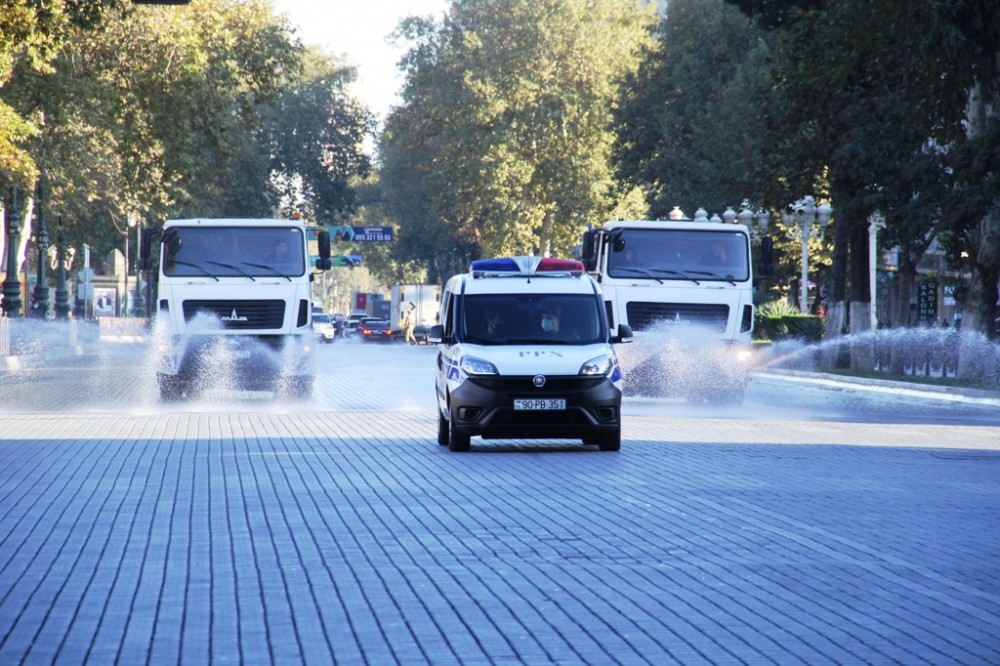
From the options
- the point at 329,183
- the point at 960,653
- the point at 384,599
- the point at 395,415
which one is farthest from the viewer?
the point at 329,183

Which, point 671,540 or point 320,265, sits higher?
point 320,265

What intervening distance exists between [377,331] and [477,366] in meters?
80.1

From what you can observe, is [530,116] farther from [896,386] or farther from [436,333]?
[436,333]

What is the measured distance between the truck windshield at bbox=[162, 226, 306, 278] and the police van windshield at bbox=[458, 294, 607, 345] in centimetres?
940

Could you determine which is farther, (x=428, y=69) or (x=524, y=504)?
(x=428, y=69)

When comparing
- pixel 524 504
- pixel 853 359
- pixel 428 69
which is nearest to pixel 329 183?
pixel 428 69

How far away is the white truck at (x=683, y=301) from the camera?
29047 mm

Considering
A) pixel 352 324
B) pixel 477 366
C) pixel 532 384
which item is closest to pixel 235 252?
pixel 477 366

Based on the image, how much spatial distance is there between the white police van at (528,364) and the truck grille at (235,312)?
8.76 meters

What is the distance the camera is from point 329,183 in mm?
84125

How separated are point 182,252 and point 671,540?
18.8 m

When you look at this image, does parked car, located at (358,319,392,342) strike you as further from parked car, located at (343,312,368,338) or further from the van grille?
the van grille

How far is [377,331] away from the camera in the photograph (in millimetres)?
98125

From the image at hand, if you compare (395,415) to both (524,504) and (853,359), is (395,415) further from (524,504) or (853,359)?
(853,359)
